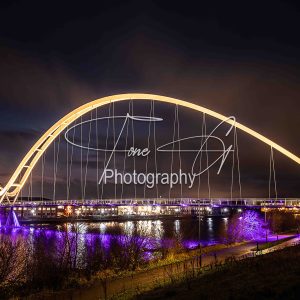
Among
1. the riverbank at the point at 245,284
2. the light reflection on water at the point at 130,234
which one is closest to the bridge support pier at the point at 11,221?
the light reflection on water at the point at 130,234

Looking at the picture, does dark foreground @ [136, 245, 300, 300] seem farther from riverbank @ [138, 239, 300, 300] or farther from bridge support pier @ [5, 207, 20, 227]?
bridge support pier @ [5, 207, 20, 227]

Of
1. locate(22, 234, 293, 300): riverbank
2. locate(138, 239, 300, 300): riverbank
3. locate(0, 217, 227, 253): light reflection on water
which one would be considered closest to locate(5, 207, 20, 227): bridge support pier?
locate(0, 217, 227, 253): light reflection on water

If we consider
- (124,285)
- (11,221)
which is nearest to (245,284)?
(124,285)

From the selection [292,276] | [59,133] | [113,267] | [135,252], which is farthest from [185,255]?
[59,133]

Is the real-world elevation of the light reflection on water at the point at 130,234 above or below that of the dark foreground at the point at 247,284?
below

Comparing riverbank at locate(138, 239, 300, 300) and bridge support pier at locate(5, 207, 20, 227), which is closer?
riverbank at locate(138, 239, 300, 300)

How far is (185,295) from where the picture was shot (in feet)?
37.2

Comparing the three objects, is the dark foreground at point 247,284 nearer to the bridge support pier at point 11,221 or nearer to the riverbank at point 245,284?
the riverbank at point 245,284

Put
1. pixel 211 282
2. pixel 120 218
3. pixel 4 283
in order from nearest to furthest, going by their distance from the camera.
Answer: pixel 211 282, pixel 4 283, pixel 120 218

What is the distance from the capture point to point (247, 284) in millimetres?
11023

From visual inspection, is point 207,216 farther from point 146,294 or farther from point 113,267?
point 146,294

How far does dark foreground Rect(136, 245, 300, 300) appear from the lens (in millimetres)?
9656

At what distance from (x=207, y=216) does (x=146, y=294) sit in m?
105

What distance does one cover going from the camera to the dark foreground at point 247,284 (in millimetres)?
9656
